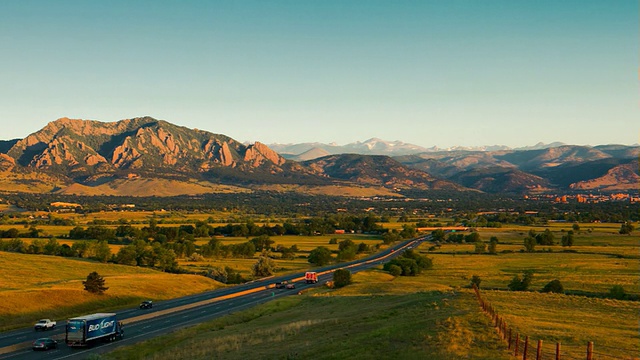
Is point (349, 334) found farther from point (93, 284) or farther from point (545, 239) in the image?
point (545, 239)

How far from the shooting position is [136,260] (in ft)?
Answer: 487

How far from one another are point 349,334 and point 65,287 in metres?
67.4

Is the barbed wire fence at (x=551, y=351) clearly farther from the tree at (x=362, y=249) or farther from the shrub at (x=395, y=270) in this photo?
the tree at (x=362, y=249)

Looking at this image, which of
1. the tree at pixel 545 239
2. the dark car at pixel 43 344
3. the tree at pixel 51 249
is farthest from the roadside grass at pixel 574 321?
the tree at pixel 51 249

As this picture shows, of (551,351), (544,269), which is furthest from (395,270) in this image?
(551,351)

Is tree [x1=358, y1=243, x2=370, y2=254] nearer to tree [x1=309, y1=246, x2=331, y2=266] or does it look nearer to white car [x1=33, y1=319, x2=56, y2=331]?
tree [x1=309, y1=246, x2=331, y2=266]

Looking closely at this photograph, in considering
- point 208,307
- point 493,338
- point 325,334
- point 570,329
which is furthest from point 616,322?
point 208,307

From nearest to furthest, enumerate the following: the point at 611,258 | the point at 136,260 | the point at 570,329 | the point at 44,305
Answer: the point at 570,329, the point at 44,305, the point at 611,258, the point at 136,260

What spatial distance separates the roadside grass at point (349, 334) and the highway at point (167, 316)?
5206 mm

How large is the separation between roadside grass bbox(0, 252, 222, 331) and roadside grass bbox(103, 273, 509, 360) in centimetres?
2813

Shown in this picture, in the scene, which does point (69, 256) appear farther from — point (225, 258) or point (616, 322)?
point (616, 322)

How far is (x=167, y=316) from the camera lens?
79.2 m

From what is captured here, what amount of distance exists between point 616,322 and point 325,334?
→ 24912mm

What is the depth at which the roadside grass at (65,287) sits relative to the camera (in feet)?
Result: 260
